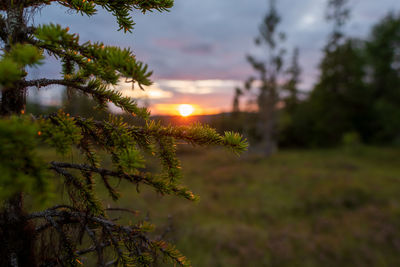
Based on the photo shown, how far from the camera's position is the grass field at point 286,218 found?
721cm

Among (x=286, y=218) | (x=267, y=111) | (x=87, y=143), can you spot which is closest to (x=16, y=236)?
(x=87, y=143)

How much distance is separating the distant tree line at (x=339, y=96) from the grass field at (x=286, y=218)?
10.1m

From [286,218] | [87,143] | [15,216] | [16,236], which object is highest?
[87,143]

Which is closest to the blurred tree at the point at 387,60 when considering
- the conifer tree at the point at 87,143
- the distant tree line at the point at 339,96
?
the distant tree line at the point at 339,96

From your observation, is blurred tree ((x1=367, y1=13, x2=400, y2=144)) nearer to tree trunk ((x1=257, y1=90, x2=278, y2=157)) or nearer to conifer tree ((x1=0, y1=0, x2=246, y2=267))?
tree trunk ((x1=257, y1=90, x2=278, y2=157))

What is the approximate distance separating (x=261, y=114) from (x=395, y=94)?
14.9 m

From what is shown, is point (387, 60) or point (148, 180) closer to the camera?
point (148, 180)

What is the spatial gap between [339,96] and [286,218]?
1125 inches

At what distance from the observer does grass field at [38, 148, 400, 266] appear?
7.21 m

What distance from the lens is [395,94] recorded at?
26.0m

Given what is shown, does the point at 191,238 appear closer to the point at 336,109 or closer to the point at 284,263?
the point at 284,263

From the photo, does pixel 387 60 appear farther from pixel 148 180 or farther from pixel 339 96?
pixel 148 180

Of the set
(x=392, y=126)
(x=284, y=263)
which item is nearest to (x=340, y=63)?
(x=392, y=126)

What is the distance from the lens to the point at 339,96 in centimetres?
3238
